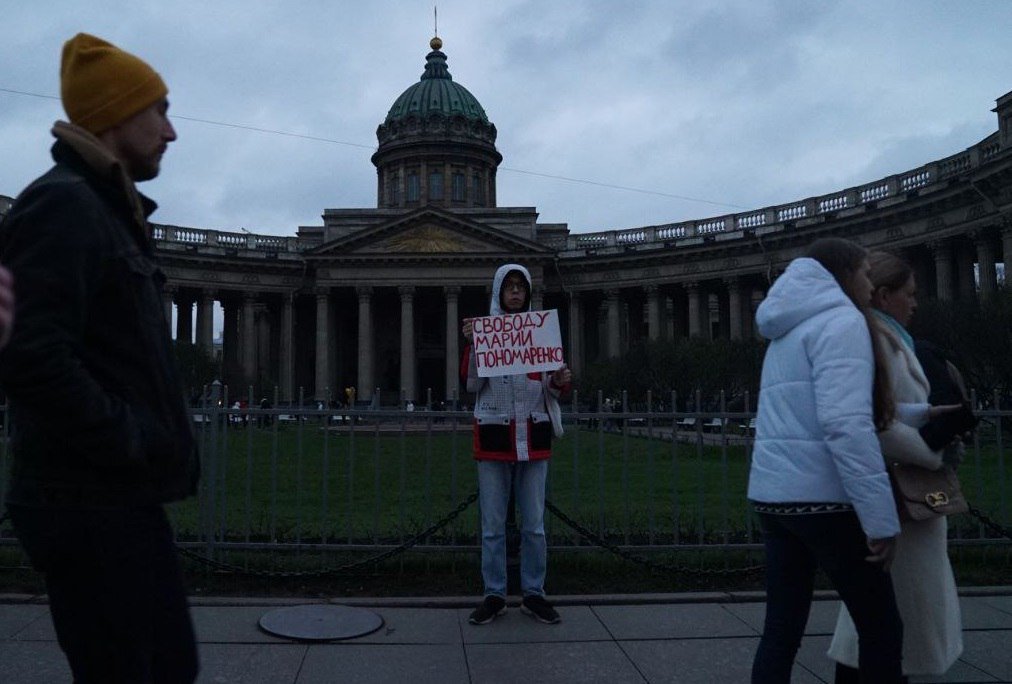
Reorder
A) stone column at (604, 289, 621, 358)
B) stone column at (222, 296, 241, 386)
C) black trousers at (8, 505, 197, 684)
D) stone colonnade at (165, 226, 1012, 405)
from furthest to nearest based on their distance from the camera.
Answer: stone column at (222, 296, 241, 386)
stone column at (604, 289, 621, 358)
stone colonnade at (165, 226, 1012, 405)
black trousers at (8, 505, 197, 684)

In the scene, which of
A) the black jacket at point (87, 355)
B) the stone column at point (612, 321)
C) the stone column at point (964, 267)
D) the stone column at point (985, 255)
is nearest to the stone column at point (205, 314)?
the stone column at point (612, 321)

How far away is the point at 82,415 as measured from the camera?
2.16 meters

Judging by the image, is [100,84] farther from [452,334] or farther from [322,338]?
[322,338]

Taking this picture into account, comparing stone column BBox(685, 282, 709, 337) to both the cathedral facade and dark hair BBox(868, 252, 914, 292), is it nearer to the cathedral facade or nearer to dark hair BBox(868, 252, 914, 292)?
the cathedral facade

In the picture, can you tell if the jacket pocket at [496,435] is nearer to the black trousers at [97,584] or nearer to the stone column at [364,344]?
the black trousers at [97,584]

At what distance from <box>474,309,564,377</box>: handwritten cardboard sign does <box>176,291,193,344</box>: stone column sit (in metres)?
55.9

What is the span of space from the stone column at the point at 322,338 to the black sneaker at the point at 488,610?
2034 inches

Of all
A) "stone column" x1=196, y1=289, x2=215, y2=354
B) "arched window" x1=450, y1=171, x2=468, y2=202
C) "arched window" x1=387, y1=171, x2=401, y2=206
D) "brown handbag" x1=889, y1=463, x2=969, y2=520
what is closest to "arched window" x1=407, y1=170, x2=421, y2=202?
"arched window" x1=387, y1=171, x2=401, y2=206

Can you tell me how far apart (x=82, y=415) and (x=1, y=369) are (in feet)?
0.71

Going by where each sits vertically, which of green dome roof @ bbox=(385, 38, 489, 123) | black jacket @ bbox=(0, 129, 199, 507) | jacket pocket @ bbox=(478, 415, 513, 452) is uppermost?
green dome roof @ bbox=(385, 38, 489, 123)

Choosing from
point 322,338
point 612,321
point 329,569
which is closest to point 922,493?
point 329,569

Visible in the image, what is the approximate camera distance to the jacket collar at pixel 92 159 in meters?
2.41

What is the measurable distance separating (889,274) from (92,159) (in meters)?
3.24

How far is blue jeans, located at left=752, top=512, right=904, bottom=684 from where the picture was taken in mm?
3279
